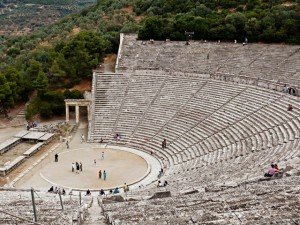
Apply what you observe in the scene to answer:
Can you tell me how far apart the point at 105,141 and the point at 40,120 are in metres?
7.93

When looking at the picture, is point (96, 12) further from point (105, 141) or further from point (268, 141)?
point (268, 141)

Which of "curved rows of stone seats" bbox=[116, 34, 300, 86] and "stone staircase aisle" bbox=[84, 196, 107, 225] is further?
"curved rows of stone seats" bbox=[116, 34, 300, 86]

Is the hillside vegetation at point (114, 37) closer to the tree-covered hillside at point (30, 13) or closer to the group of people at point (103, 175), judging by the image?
the group of people at point (103, 175)

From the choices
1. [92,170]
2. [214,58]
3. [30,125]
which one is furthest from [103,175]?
[214,58]

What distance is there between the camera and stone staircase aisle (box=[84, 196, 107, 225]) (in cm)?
1429

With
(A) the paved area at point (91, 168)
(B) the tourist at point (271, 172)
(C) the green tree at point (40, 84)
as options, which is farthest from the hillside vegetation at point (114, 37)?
(B) the tourist at point (271, 172)

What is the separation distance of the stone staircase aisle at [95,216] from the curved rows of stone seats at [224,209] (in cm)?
31

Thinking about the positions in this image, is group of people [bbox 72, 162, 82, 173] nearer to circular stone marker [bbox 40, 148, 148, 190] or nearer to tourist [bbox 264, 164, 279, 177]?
circular stone marker [bbox 40, 148, 148, 190]

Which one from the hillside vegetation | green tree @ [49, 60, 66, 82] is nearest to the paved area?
the hillside vegetation

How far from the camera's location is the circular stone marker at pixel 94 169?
2859 centimetres

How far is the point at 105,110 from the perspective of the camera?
38219 millimetres

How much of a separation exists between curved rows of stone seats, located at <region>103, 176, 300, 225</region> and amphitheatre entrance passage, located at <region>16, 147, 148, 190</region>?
13.2 m

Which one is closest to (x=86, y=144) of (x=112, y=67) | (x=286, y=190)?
(x=112, y=67)

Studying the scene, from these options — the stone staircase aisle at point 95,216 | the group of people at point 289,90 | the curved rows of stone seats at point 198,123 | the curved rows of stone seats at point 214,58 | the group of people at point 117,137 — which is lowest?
the group of people at point 117,137
